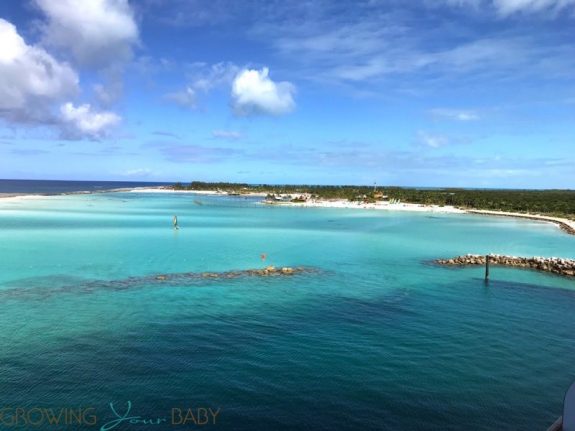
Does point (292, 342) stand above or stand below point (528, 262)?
below

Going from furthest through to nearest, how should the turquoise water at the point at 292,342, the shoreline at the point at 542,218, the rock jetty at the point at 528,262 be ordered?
the shoreline at the point at 542,218, the rock jetty at the point at 528,262, the turquoise water at the point at 292,342

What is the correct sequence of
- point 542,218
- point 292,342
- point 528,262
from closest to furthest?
point 292,342 → point 528,262 → point 542,218

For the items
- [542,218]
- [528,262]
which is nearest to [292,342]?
[528,262]

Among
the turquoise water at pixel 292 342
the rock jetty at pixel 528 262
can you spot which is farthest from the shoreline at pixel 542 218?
the turquoise water at pixel 292 342

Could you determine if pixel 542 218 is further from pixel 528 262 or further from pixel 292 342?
pixel 292 342

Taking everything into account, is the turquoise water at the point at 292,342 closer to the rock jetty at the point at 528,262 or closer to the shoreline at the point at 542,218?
the rock jetty at the point at 528,262

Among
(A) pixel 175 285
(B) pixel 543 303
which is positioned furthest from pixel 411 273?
(A) pixel 175 285
